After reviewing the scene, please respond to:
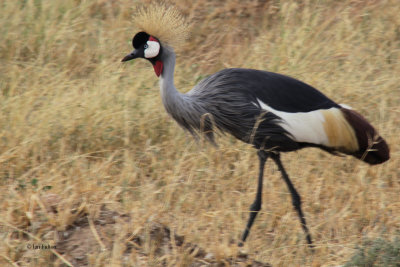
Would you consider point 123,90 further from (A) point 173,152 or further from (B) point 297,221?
A: (B) point 297,221

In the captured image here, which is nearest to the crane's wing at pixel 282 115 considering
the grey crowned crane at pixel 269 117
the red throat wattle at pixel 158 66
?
the grey crowned crane at pixel 269 117

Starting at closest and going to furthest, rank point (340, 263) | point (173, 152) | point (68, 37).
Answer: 1. point (340, 263)
2. point (173, 152)
3. point (68, 37)

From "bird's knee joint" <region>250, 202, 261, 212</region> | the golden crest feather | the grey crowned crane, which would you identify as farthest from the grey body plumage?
"bird's knee joint" <region>250, 202, 261, 212</region>

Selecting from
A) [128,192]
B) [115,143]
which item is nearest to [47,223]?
[128,192]

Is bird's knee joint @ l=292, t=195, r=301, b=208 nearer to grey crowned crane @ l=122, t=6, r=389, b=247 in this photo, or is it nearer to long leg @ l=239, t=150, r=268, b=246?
grey crowned crane @ l=122, t=6, r=389, b=247

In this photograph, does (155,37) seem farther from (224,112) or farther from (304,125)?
(304,125)

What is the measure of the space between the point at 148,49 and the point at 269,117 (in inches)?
31.5

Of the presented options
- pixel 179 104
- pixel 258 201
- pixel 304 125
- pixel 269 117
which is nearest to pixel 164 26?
pixel 179 104

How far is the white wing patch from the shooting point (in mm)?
3287

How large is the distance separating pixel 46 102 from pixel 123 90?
1.76 feet

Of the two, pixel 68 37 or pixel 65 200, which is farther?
pixel 68 37

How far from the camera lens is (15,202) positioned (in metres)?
2.98

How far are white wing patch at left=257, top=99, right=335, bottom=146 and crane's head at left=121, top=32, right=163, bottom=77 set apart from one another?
0.64 meters

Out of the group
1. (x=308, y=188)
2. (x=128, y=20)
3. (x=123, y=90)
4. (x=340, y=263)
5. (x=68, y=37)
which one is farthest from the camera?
(x=128, y=20)
